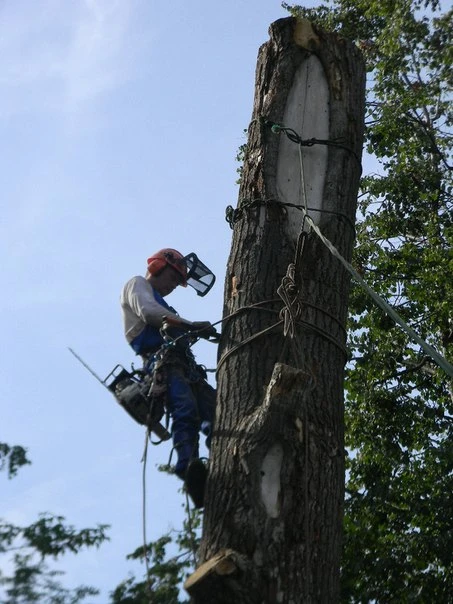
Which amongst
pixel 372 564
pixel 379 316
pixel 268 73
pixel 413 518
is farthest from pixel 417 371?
pixel 268 73

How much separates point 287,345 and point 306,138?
Answer: 116 cm

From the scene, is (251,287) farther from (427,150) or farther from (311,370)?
(427,150)

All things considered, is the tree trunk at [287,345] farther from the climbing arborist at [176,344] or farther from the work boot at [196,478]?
the climbing arborist at [176,344]

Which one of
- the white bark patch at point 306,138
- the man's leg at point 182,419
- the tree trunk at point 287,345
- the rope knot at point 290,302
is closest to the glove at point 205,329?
the man's leg at point 182,419

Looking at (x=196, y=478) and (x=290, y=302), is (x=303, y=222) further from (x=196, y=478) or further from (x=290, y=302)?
(x=196, y=478)

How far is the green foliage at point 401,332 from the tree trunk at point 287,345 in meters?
3.13

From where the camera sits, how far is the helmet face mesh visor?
6.18 metres

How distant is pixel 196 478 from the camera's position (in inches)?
182

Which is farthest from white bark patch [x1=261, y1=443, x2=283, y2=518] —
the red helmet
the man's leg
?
the red helmet

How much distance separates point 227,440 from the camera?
4090 mm

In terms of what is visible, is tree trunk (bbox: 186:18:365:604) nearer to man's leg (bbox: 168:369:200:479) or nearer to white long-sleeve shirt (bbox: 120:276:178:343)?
man's leg (bbox: 168:369:200:479)

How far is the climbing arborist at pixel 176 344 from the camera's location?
504cm

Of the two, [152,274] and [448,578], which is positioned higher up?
[152,274]

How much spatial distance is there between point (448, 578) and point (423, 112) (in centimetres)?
583
